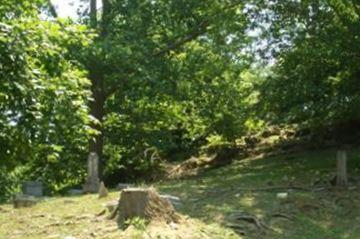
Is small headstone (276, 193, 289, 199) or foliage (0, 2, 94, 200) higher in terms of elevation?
foliage (0, 2, 94, 200)

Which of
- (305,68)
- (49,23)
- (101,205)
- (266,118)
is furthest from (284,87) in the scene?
(49,23)

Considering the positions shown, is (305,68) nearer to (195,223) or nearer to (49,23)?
(195,223)

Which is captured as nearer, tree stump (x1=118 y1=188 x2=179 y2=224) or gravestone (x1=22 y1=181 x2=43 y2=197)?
tree stump (x1=118 y1=188 x2=179 y2=224)

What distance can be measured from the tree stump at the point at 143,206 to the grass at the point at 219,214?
20 cm

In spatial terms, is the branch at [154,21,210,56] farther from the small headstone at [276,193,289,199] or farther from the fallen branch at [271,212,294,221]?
the fallen branch at [271,212,294,221]

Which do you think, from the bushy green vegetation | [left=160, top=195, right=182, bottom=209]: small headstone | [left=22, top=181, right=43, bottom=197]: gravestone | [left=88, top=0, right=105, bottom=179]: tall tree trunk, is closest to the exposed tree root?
[left=160, top=195, right=182, bottom=209]: small headstone

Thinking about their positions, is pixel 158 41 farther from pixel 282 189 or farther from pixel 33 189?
pixel 282 189

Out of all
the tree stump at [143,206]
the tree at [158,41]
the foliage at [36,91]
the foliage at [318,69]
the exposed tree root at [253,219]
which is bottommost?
the exposed tree root at [253,219]

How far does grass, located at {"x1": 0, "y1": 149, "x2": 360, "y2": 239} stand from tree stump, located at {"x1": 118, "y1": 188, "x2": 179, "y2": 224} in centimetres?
20

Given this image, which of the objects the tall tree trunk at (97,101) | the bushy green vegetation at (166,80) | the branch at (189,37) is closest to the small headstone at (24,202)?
the bushy green vegetation at (166,80)

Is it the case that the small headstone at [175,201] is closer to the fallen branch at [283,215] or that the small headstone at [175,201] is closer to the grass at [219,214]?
the grass at [219,214]

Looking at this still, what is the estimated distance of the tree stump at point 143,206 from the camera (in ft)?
35.2

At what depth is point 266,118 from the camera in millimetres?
20203

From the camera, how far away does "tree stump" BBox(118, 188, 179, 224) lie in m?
10.7
